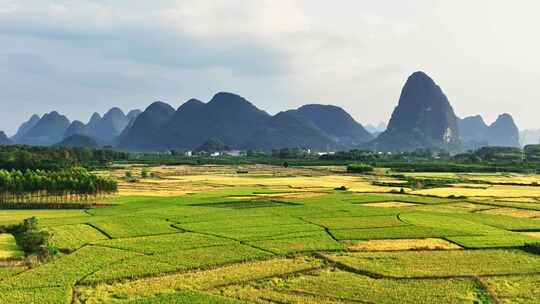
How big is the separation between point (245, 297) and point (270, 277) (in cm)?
282

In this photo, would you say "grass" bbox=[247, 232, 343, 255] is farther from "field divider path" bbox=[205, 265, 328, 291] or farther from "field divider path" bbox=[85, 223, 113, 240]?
"field divider path" bbox=[85, 223, 113, 240]

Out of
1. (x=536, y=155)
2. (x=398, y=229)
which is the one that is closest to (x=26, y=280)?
(x=398, y=229)

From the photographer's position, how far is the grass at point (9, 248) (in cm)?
2684

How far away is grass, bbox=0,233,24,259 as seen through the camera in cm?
2684

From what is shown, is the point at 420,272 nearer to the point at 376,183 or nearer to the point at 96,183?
the point at 96,183

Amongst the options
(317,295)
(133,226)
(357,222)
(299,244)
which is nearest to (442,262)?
(299,244)

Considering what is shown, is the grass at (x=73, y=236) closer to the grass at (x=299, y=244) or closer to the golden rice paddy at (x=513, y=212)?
the grass at (x=299, y=244)

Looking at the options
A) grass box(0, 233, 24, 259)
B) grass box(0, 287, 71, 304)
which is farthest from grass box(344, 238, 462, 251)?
grass box(0, 233, 24, 259)

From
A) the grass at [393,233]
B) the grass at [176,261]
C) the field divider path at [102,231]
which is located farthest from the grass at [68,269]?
the grass at [393,233]

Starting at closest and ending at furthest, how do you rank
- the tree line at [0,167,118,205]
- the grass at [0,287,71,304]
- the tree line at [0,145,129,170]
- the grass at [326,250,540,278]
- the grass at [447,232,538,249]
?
the grass at [0,287,71,304]
the grass at [326,250,540,278]
the grass at [447,232,538,249]
the tree line at [0,167,118,205]
the tree line at [0,145,129,170]

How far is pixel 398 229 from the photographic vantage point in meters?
34.5

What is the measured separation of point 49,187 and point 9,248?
23133 millimetres

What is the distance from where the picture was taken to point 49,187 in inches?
1989

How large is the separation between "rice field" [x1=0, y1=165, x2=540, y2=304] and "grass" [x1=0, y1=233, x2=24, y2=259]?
10 cm
